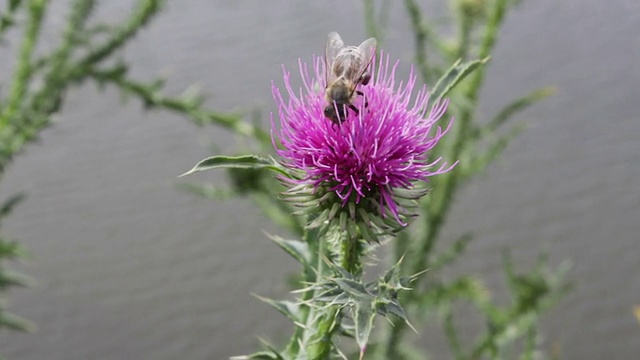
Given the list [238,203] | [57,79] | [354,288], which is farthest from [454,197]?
[238,203]

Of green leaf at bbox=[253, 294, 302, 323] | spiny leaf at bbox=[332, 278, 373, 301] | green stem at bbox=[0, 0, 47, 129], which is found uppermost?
green stem at bbox=[0, 0, 47, 129]

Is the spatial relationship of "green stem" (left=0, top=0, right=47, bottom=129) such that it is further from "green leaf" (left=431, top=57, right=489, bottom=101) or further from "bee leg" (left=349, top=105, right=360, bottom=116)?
"green leaf" (left=431, top=57, right=489, bottom=101)

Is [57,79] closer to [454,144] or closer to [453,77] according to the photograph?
[454,144]

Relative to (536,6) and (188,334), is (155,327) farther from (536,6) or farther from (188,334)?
(536,6)

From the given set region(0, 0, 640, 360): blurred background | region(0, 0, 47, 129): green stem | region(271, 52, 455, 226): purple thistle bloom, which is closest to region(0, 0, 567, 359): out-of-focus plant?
region(0, 0, 47, 129): green stem

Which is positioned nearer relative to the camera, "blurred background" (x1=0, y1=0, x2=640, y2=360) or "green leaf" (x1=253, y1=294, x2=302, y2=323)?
"green leaf" (x1=253, y1=294, x2=302, y2=323)

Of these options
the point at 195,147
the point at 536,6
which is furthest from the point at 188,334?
the point at 536,6
